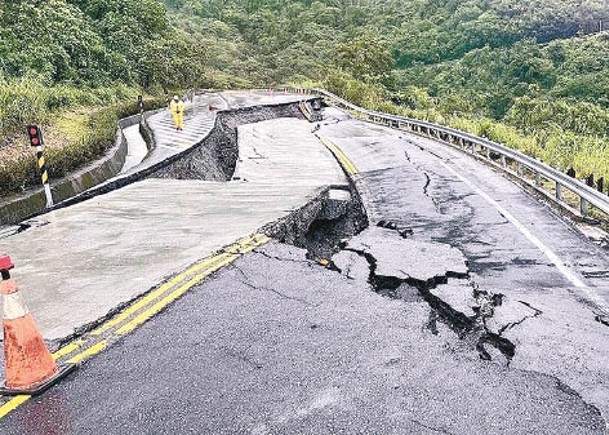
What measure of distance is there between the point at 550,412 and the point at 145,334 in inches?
128

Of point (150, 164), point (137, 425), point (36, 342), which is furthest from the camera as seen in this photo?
point (150, 164)

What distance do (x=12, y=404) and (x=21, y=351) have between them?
1.29 ft

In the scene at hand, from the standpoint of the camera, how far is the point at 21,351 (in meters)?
4.27

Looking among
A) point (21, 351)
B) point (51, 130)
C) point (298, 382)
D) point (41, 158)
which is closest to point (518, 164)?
point (41, 158)

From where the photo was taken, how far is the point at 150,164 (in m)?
14.2

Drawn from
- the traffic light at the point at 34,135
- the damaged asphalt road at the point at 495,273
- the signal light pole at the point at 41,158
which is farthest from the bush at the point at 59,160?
the damaged asphalt road at the point at 495,273

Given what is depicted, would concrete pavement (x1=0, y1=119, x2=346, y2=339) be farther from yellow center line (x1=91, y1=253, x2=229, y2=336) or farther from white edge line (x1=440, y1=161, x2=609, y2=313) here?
white edge line (x1=440, y1=161, x2=609, y2=313)

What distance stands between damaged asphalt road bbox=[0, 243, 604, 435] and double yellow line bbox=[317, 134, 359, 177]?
9.92 meters

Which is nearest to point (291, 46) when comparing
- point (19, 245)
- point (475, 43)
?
point (475, 43)

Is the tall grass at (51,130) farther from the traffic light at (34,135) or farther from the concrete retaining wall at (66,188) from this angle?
the traffic light at (34,135)

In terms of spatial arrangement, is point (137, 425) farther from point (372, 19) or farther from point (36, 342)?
point (372, 19)

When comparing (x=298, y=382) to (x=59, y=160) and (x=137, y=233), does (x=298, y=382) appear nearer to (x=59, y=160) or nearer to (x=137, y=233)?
(x=137, y=233)

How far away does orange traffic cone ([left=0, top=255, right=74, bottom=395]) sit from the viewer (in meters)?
4.24

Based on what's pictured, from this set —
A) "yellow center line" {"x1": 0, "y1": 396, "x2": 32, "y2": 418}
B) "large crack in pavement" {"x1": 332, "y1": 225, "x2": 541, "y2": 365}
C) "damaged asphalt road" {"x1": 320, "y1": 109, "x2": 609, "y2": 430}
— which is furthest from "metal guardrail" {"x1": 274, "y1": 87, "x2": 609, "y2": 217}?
"yellow center line" {"x1": 0, "y1": 396, "x2": 32, "y2": 418}
